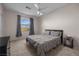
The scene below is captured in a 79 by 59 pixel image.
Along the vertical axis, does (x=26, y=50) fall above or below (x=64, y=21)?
below

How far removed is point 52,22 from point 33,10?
21.8 inches

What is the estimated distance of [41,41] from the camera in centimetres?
187

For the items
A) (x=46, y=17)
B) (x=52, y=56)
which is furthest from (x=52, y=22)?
(x=52, y=56)

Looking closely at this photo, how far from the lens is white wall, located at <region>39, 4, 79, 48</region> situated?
1719 mm

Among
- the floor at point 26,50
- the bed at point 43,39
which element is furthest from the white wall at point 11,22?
the bed at point 43,39

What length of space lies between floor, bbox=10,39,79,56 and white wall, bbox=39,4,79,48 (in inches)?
11.8

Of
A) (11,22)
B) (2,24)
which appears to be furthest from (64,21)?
(2,24)

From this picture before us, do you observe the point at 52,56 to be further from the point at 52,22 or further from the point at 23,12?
the point at 23,12

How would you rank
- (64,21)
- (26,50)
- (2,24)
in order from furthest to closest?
1. (64,21)
2. (26,50)
3. (2,24)

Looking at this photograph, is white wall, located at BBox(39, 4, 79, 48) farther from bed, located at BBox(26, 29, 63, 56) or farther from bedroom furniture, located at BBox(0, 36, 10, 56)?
bedroom furniture, located at BBox(0, 36, 10, 56)

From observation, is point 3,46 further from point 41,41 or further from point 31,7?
point 31,7

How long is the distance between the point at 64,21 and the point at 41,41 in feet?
2.56

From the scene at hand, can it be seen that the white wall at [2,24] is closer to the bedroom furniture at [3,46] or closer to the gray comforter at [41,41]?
the bedroom furniture at [3,46]

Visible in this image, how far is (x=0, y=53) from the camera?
1.52 m
